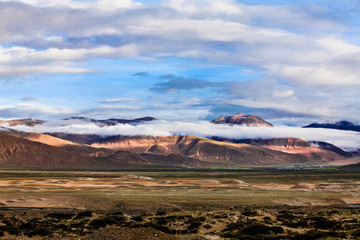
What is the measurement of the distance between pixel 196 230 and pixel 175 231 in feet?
6.63

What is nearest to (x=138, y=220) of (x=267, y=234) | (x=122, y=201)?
(x=267, y=234)

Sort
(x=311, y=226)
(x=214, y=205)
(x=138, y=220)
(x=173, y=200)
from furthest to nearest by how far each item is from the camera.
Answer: (x=173, y=200) → (x=214, y=205) → (x=138, y=220) → (x=311, y=226)

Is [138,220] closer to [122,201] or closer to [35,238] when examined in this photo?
[35,238]

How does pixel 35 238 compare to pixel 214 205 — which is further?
pixel 214 205

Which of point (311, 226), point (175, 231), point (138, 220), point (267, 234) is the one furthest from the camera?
point (138, 220)

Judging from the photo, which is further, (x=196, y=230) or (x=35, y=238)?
(x=196, y=230)

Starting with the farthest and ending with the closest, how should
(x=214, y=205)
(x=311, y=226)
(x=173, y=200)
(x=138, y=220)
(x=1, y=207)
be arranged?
(x=173, y=200), (x=214, y=205), (x=1, y=207), (x=138, y=220), (x=311, y=226)

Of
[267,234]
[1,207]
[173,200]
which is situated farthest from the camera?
[173,200]

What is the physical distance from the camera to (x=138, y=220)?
4750 cm

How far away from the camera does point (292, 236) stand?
36.0 meters

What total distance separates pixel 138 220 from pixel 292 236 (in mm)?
17857

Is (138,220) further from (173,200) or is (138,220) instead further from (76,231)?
(173,200)

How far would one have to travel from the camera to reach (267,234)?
37.4m

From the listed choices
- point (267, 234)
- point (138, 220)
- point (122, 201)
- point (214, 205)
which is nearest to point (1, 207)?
point (122, 201)
